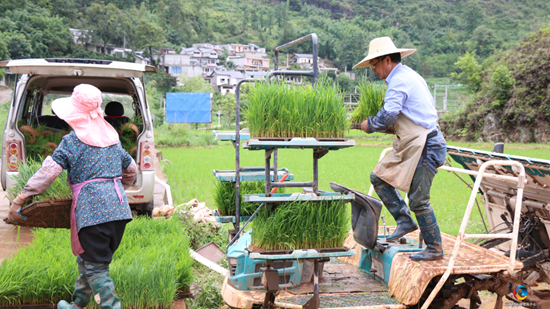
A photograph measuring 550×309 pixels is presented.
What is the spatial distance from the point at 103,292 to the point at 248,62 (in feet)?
357

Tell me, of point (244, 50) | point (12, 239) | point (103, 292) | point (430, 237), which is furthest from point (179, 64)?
point (103, 292)

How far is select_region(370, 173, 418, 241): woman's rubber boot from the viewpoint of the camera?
3.96 metres

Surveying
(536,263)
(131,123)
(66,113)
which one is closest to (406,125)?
(536,263)

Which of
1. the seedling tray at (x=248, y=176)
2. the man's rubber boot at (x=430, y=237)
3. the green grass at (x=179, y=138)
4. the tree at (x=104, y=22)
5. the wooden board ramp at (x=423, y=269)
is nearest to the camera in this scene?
the wooden board ramp at (x=423, y=269)

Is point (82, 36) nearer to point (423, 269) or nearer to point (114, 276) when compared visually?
point (114, 276)

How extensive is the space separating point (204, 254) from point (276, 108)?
2513mm

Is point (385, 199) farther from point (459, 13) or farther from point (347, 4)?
point (347, 4)

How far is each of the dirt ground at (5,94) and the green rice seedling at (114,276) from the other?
128ft

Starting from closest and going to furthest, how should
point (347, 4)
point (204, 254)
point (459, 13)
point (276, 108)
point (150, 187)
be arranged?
point (276, 108)
point (204, 254)
point (150, 187)
point (459, 13)
point (347, 4)

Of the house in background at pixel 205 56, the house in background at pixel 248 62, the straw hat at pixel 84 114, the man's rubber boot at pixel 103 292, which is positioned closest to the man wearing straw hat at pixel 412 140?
the straw hat at pixel 84 114

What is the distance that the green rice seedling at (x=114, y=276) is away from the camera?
3596mm

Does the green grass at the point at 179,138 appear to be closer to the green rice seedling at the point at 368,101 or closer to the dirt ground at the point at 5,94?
the dirt ground at the point at 5,94

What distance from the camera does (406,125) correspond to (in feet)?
12.2

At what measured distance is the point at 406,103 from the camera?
3.69 m
